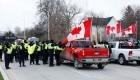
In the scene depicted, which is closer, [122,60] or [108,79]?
[108,79]

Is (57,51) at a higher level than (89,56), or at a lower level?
higher

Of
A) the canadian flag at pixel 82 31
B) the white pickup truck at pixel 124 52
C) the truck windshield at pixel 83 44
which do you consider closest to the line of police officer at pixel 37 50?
the canadian flag at pixel 82 31

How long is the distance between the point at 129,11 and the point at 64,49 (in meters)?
79.4

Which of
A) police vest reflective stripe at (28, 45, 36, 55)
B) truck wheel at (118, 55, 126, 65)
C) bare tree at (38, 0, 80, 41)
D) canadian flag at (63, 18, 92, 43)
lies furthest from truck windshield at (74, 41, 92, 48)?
bare tree at (38, 0, 80, 41)

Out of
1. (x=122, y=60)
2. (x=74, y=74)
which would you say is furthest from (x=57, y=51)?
(x=74, y=74)

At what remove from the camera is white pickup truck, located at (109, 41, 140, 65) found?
23.9 m

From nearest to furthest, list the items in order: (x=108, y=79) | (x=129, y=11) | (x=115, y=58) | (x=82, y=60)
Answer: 1. (x=108, y=79)
2. (x=82, y=60)
3. (x=115, y=58)
4. (x=129, y=11)

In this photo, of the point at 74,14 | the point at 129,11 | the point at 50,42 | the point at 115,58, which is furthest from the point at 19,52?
the point at 129,11

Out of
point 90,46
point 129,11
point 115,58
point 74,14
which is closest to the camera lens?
point 90,46

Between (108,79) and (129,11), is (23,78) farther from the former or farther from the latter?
(129,11)

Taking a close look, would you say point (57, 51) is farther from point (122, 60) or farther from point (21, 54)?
point (122, 60)

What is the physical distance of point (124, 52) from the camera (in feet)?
80.6

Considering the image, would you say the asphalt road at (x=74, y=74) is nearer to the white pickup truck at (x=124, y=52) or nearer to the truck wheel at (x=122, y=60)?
the white pickup truck at (x=124, y=52)

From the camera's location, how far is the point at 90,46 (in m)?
22.3
